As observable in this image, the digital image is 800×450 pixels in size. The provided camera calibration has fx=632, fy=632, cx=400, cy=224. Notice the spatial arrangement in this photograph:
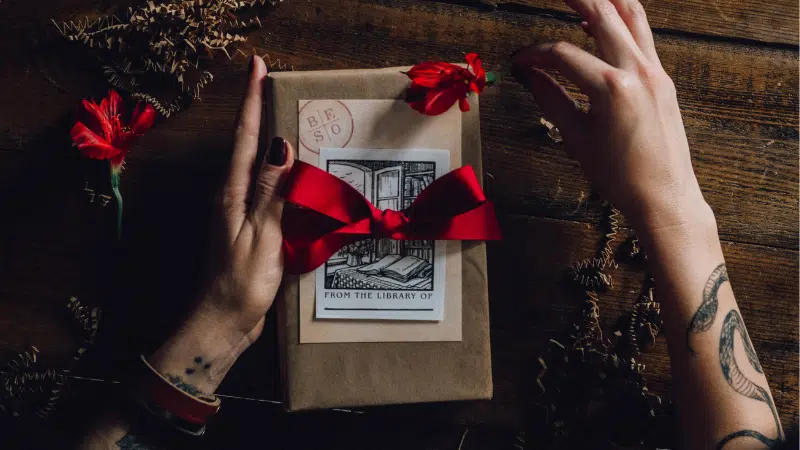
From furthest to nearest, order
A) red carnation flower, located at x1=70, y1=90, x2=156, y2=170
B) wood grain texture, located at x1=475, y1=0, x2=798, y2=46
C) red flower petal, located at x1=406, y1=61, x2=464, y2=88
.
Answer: wood grain texture, located at x1=475, y1=0, x2=798, y2=46 → red carnation flower, located at x1=70, y1=90, x2=156, y2=170 → red flower petal, located at x1=406, y1=61, x2=464, y2=88

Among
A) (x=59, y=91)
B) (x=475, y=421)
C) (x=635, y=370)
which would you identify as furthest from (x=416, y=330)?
(x=59, y=91)

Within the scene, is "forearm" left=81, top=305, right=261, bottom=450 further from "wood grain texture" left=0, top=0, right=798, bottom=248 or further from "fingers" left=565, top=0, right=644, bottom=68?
"fingers" left=565, top=0, right=644, bottom=68

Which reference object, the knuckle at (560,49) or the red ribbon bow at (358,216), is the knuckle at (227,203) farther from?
the knuckle at (560,49)

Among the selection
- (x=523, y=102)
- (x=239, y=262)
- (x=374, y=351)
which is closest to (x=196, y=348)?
(x=239, y=262)

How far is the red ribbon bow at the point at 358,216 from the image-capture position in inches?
34.7

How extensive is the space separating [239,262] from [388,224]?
0.23m

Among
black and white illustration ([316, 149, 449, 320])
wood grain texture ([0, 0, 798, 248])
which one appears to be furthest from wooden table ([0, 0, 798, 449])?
black and white illustration ([316, 149, 449, 320])

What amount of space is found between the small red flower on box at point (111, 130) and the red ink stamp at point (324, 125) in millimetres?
302

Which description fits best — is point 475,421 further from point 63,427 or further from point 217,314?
point 63,427

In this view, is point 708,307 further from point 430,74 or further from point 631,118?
point 430,74

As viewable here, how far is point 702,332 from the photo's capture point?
2.98ft

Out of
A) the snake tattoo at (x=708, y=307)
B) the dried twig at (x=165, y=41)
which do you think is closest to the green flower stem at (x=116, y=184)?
the dried twig at (x=165, y=41)

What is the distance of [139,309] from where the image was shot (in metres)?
1.07

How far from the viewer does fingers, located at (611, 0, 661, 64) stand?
936 millimetres
